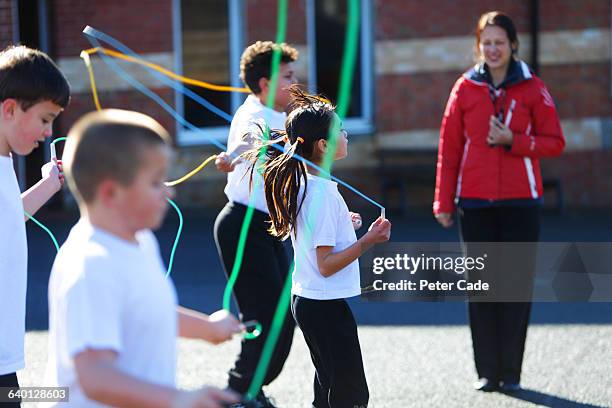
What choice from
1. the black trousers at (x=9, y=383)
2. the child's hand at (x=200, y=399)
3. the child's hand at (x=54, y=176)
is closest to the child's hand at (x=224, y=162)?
the child's hand at (x=54, y=176)

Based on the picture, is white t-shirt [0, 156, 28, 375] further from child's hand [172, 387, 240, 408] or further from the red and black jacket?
the red and black jacket

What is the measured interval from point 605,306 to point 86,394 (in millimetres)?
5918

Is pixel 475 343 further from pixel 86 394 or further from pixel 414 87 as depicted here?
pixel 414 87

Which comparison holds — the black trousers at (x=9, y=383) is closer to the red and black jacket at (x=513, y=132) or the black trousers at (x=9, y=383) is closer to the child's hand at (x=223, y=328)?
the child's hand at (x=223, y=328)

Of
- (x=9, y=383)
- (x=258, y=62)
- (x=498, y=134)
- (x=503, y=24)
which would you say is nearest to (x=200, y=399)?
(x=9, y=383)

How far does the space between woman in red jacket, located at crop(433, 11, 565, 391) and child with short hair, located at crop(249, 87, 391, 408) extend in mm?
1697

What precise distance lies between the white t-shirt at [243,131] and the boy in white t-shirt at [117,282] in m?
2.46

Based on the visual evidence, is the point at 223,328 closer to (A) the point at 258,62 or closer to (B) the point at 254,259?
(B) the point at 254,259

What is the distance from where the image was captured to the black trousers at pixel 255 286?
4832 millimetres

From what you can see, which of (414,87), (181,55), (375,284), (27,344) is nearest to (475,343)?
(375,284)

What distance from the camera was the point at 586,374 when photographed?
557cm

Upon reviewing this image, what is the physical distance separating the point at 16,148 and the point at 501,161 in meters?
2.98

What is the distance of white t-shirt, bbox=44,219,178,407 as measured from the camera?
214 cm

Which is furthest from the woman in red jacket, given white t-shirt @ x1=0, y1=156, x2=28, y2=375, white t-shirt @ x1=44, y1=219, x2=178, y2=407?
white t-shirt @ x1=44, y1=219, x2=178, y2=407
